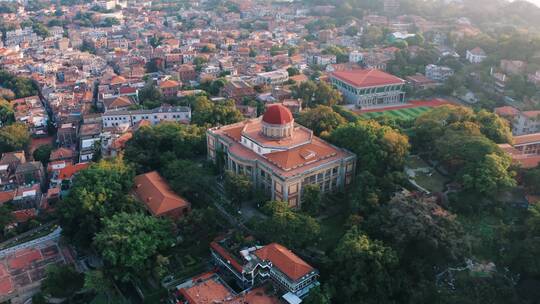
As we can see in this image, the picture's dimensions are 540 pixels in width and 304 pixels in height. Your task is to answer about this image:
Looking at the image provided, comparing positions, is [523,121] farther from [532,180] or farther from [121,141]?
[121,141]

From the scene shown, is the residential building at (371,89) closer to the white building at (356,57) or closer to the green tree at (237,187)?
the white building at (356,57)

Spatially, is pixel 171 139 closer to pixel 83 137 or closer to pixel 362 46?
pixel 83 137

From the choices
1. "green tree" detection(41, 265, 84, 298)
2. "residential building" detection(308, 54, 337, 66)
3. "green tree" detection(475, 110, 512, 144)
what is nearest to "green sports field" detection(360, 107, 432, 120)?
"green tree" detection(475, 110, 512, 144)

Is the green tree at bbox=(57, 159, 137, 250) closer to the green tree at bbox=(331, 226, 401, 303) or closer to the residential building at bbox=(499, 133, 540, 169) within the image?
the green tree at bbox=(331, 226, 401, 303)

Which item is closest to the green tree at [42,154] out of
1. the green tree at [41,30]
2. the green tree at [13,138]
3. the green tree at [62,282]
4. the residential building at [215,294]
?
the green tree at [13,138]

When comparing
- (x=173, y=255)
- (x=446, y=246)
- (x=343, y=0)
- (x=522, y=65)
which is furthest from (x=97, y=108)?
(x=343, y=0)

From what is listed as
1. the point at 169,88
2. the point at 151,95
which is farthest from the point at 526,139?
the point at 151,95

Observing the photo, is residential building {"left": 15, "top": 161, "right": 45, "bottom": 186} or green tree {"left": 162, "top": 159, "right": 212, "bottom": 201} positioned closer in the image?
green tree {"left": 162, "top": 159, "right": 212, "bottom": 201}
